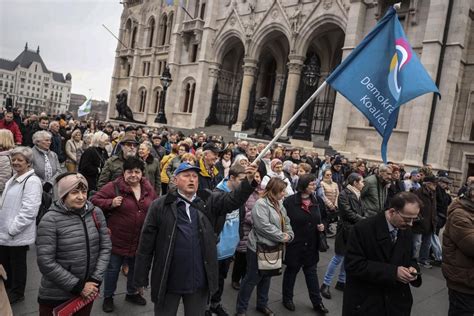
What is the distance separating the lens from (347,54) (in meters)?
19.1

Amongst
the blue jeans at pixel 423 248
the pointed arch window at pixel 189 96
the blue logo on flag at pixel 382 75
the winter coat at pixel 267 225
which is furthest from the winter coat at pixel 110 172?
the pointed arch window at pixel 189 96

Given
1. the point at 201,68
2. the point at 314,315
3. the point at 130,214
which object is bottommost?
the point at 314,315

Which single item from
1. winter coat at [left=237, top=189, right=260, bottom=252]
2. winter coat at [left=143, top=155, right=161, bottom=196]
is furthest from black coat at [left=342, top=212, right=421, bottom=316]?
winter coat at [left=143, top=155, right=161, bottom=196]

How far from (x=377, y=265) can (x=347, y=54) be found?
1827 cm

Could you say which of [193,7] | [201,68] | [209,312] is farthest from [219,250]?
[193,7]

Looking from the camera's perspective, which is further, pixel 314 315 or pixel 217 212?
pixel 314 315

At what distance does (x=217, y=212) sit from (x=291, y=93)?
20.3m

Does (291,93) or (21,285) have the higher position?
(291,93)

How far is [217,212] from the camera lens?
3324 millimetres

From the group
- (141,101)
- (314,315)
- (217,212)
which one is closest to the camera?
(217,212)

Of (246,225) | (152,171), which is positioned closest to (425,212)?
(246,225)

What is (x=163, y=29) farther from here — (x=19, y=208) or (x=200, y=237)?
(x=200, y=237)

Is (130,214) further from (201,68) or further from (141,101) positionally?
(141,101)

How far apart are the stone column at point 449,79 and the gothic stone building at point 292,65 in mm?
45
